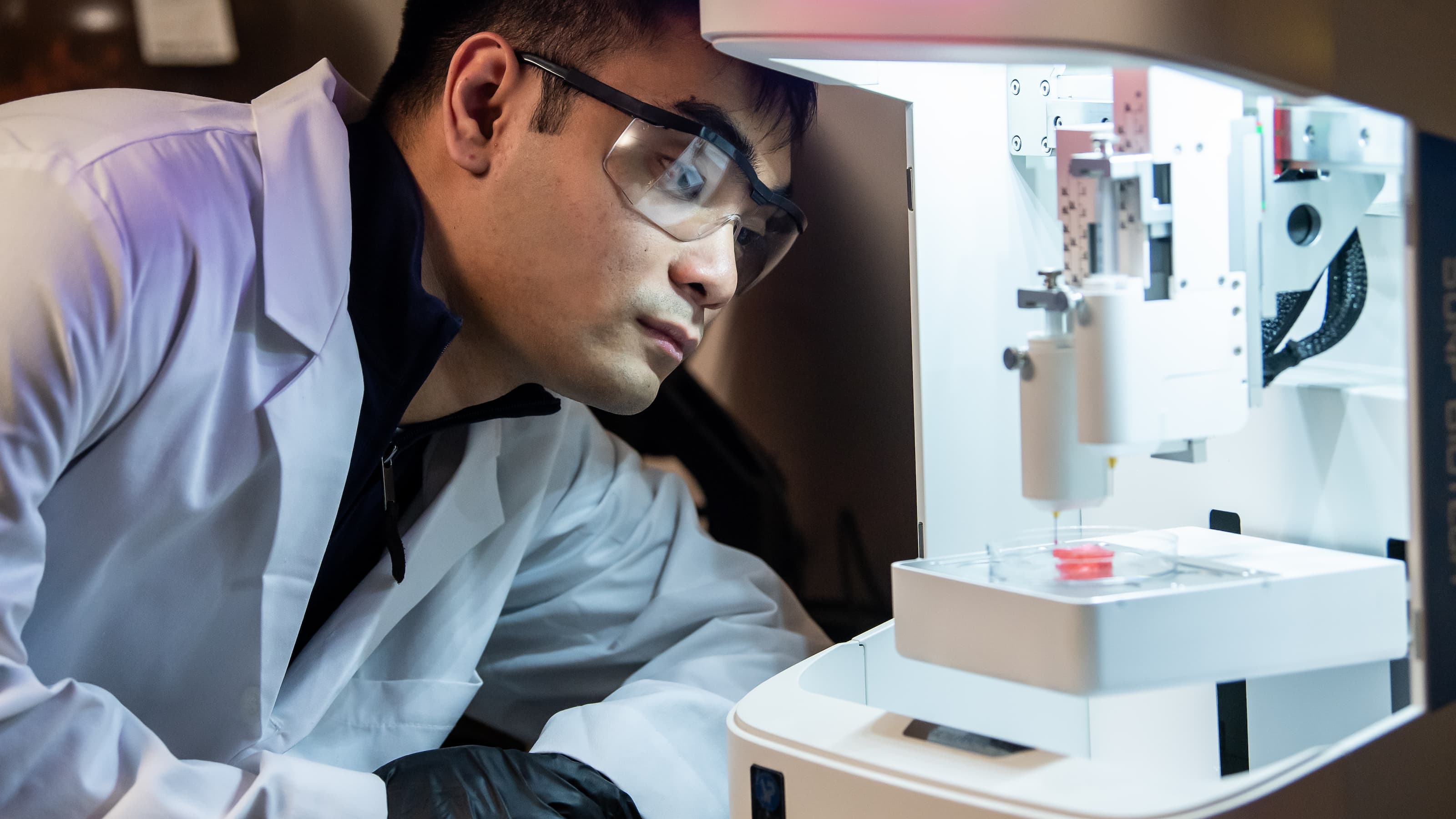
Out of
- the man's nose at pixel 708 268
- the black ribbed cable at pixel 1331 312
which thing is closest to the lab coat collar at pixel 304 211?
the man's nose at pixel 708 268

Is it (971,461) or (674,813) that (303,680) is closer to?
(674,813)

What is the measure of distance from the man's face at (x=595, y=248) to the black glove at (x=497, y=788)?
396 mm

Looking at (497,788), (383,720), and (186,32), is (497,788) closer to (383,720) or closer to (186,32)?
(383,720)

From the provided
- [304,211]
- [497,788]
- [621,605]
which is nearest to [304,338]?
[304,211]

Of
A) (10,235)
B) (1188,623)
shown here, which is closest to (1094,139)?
(1188,623)

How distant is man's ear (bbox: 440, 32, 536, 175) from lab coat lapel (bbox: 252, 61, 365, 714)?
12cm

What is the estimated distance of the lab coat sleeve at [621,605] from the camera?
64.4 inches

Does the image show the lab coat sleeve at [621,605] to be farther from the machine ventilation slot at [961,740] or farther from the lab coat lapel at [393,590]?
the machine ventilation slot at [961,740]

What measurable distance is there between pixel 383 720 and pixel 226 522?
44cm

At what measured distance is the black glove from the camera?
1263 millimetres

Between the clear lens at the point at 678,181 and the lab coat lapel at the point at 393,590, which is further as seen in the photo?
the lab coat lapel at the point at 393,590

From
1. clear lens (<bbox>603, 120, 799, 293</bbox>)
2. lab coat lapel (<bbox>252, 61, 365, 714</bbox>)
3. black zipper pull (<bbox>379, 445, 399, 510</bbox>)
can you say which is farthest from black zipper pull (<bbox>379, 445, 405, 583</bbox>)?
clear lens (<bbox>603, 120, 799, 293</bbox>)

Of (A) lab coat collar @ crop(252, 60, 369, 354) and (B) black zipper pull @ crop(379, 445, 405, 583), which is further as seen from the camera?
→ (B) black zipper pull @ crop(379, 445, 405, 583)

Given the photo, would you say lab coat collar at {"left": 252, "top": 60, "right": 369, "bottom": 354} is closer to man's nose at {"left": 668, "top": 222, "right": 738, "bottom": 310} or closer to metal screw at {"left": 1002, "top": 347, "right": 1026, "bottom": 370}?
A: man's nose at {"left": 668, "top": 222, "right": 738, "bottom": 310}
